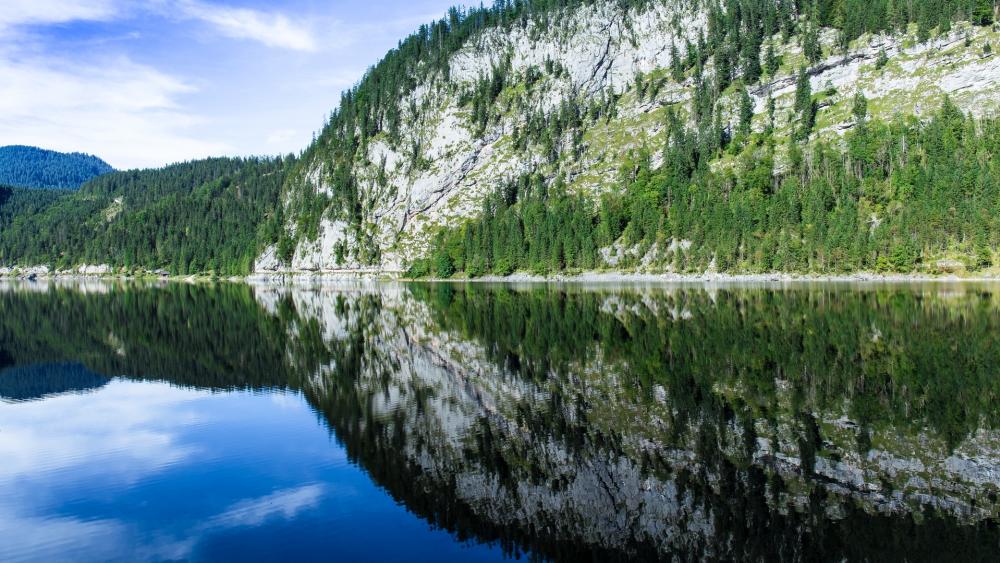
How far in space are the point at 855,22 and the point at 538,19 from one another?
8888 centimetres

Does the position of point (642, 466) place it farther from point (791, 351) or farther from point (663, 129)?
point (663, 129)

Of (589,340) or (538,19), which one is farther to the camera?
(538,19)

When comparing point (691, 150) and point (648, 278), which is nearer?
point (648, 278)

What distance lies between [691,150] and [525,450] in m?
138

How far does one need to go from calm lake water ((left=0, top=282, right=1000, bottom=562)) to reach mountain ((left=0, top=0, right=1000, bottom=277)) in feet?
248

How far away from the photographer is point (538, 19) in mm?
194375

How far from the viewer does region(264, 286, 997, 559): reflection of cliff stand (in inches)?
501

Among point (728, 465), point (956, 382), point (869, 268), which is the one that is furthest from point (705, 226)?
point (728, 465)

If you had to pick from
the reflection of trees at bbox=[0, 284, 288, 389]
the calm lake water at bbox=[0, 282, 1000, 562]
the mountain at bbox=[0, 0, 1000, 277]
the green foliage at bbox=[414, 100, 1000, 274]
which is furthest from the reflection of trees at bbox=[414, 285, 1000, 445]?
the mountain at bbox=[0, 0, 1000, 277]

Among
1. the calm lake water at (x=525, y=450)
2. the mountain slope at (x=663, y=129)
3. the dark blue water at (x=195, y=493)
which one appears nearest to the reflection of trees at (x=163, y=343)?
the calm lake water at (x=525, y=450)

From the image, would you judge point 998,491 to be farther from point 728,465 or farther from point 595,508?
point 595,508

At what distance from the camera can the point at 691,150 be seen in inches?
5679

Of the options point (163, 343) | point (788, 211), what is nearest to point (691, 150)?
point (788, 211)

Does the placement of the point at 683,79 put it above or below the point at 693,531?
above
